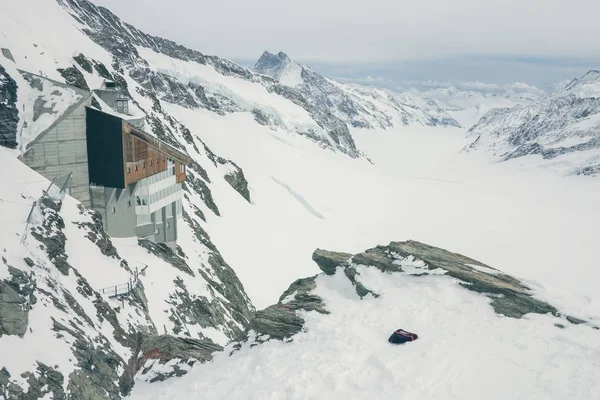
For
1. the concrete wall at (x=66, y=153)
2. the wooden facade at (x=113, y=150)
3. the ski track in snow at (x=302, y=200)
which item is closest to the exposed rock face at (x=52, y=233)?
the concrete wall at (x=66, y=153)

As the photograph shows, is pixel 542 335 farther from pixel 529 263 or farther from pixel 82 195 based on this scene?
pixel 529 263

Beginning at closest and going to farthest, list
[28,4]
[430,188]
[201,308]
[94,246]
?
[94,246]
[201,308]
[28,4]
[430,188]

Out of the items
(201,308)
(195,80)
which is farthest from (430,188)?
(201,308)

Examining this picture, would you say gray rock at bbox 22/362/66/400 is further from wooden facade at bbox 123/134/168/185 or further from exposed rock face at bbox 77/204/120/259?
wooden facade at bbox 123/134/168/185

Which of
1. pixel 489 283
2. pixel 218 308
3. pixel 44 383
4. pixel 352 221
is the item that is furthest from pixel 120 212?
pixel 352 221

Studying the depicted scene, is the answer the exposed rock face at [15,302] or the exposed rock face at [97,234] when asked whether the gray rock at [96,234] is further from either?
the exposed rock face at [15,302]

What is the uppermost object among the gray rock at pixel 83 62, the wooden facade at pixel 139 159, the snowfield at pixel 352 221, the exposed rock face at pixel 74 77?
the gray rock at pixel 83 62

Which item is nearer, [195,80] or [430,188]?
[430,188]
